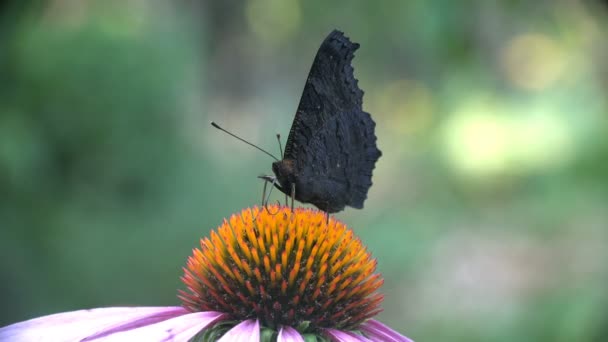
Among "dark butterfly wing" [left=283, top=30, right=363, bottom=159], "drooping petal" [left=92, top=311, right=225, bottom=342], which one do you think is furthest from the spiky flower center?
"dark butterfly wing" [left=283, top=30, right=363, bottom=159]

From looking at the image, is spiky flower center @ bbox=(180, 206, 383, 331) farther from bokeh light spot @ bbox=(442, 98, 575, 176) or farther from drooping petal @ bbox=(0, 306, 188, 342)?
bokeh light spot @ bbox=(442, 98, 575, 176)

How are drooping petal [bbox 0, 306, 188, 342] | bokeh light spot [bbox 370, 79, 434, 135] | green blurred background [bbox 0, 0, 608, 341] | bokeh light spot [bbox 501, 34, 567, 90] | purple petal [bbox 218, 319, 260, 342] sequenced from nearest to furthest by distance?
1. purple petal [bbox 218, 319, 260, 342]
2. drooping petal [bbox 0, 306, 188, 342]
3. green blurred background [bbox 0, 0, 608, 341]
4. bokeh light spot [bbox 501, 34, 567, 90]
5. bokeh light spot [bbox 370, 79, 434, 135]

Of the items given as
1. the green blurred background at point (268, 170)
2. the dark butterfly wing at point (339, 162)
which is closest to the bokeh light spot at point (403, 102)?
the green blurred background at point (268, 170)

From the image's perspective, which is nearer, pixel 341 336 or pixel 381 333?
pixel 341 336

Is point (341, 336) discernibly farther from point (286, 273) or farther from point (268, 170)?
point (268, 170)

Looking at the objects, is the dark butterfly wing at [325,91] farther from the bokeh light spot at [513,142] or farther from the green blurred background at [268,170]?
the bokeh light spot at [513,142]

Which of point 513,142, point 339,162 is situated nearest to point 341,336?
point 339,162

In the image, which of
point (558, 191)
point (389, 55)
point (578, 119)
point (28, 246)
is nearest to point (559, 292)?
point (558, 191)
